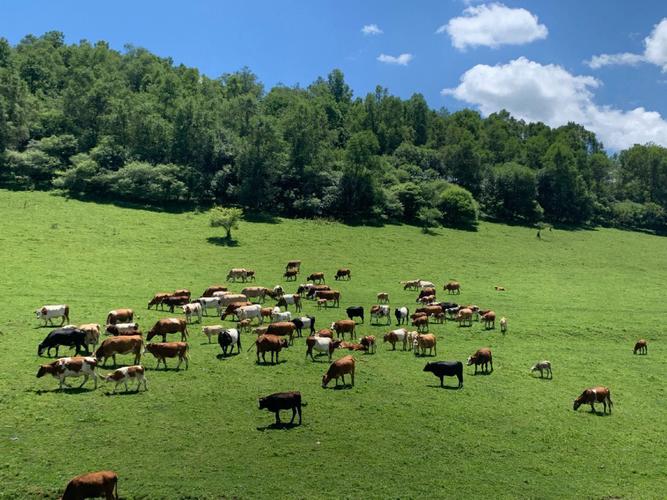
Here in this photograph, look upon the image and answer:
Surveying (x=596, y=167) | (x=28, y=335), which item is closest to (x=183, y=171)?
(x=28, y=335)

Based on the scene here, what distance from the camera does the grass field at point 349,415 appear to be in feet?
48.6

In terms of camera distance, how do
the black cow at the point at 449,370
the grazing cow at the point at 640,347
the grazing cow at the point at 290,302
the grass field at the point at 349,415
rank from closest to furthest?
the grass field at the point at 349,415 → the black cow at the point at 449,370 → the grazing cow at the point at 640,347 → the grazing cow at the point at 290,302

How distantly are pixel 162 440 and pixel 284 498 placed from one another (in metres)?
4.88

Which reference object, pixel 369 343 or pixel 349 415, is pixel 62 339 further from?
pixel 369 343

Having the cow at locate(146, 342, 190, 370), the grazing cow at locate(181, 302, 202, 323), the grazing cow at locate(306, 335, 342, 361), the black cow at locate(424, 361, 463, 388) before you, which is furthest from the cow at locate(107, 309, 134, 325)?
the black cow at locate(424, 361, 463, 388)

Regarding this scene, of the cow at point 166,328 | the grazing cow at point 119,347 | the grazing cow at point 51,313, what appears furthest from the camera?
the grazing cow at point 51,313

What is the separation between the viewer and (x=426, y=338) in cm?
2703

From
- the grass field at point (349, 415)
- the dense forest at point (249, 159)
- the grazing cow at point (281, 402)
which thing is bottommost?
the grass field at point (349, 415)

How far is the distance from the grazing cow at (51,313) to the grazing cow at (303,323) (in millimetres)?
12884

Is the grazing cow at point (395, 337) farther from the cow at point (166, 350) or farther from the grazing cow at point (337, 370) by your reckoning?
the cow at point (166, 350)

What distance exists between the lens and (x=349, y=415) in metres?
18.8

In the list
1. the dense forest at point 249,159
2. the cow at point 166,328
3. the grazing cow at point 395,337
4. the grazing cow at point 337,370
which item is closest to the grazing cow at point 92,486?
the grazing cow at point 337,370

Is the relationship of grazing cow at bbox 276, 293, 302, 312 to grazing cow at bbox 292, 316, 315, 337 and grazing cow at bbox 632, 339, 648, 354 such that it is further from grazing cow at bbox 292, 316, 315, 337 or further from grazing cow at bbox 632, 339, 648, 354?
grazing cow at bbox 632, 339, 648, 354

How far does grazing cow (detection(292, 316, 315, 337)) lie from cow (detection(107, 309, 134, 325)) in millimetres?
9288
